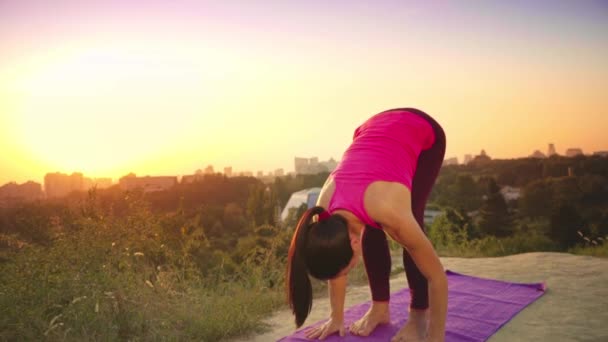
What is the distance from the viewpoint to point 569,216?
13305 mm

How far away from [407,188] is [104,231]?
1976mm

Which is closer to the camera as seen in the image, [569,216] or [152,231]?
[152,231]

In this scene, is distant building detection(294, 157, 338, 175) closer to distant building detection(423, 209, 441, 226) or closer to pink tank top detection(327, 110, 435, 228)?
distant building detection(423, 209, 441, 226)

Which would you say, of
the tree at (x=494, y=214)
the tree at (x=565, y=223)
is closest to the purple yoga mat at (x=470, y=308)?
the tree at (x=565, y=223)

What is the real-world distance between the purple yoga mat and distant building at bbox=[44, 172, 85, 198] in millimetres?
3211

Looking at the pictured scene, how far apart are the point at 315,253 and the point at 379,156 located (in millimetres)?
581

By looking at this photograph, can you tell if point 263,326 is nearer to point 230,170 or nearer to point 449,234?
point 449,234

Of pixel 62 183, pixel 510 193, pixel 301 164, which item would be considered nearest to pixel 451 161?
pixel 510 193

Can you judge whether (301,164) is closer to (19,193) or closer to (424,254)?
(19,193)

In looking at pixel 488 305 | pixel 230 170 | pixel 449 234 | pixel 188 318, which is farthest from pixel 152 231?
pixel 230 170

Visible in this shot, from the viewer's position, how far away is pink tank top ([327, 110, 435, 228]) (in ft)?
6.46

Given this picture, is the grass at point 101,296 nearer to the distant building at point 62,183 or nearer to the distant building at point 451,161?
the distant building at point 62,183

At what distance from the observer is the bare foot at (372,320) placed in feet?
8.07

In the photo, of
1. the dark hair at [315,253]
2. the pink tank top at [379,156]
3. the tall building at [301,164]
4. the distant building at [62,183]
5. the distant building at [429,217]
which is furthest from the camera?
the tall building at [301,164]
